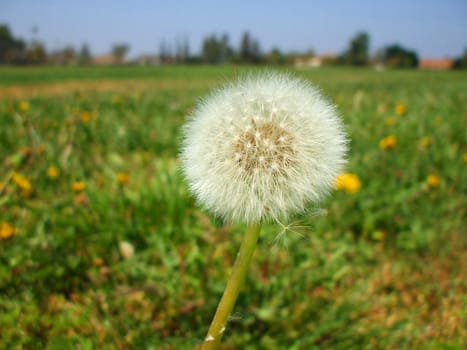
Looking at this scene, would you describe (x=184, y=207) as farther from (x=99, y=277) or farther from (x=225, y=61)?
(x=225, y=61)

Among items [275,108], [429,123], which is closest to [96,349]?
[275,108]

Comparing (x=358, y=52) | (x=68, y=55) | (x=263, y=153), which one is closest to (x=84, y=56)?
(x=68, y=55)

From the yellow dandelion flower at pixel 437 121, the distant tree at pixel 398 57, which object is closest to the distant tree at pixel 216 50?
the distant tree at pixel 398 57

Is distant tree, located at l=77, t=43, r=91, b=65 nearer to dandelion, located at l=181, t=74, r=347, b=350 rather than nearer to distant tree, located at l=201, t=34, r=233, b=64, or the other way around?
distant tree, located at l=201, t=34, r=233, b=64

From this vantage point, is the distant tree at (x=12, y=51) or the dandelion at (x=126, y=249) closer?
the dandelion at (x=126, y=249)

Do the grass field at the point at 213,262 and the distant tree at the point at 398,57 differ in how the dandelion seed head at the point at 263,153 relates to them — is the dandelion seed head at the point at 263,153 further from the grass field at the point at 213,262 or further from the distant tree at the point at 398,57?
the distant tree at the point at 398,57

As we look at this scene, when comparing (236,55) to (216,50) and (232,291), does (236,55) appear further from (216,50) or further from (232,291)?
(232,291)

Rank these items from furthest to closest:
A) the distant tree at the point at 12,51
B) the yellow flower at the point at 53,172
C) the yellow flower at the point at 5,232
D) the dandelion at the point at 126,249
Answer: the distant tree at the point at 12,51
the yellow flower at the point at 53,172
the dandelion at the point at 126,249
the yellow flower at the point at 5,232

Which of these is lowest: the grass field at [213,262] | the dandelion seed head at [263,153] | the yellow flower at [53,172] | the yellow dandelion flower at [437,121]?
the grass field at [213,262]
